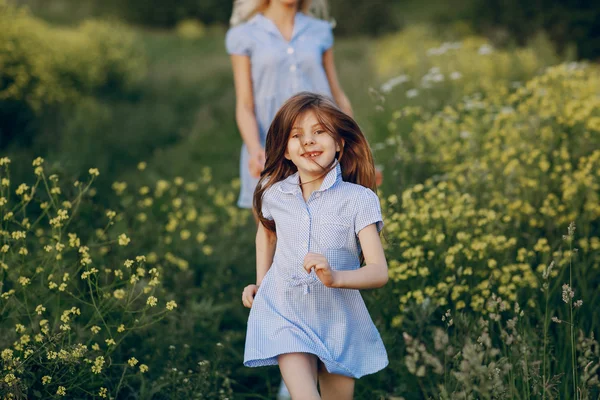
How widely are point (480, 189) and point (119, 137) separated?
4644 millimetres

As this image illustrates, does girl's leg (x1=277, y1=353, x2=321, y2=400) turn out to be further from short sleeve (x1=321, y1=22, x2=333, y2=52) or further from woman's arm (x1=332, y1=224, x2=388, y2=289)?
short sleeve (x1=321, y1=22, x2=333, y2=52)

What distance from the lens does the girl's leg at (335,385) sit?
2.64 metres

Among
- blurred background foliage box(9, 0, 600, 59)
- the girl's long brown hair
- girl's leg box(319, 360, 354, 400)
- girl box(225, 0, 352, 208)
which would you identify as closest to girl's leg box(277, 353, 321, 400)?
girl's leg box(319, 360, 354, 400)

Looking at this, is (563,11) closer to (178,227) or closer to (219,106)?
(219,106)

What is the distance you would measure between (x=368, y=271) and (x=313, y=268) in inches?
6.9

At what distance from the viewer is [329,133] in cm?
268

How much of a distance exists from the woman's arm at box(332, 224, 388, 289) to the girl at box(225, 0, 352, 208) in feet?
4.27

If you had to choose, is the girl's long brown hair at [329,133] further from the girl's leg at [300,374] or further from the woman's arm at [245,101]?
the woman's arm at [245,101]

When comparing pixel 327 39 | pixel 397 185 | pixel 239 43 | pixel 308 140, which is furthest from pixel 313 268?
pixel 397 185

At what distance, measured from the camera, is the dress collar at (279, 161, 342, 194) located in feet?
8.59

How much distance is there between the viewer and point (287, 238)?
263 centimetres

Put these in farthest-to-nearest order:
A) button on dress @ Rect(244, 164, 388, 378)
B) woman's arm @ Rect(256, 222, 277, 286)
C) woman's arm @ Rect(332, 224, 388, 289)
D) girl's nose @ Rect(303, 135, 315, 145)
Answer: woman's arm @ Rect(256, 222, 277, 286) → girl's nose @ Rect(303, 135, 315, 145) → button on dress @ Rect(244, 164, 388, 378) → woman's arm @ Rect(332, 224, 388, 289)

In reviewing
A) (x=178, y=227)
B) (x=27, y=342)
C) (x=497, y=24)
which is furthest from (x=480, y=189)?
(x=497, y=24)

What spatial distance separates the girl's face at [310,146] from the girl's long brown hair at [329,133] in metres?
0.02
